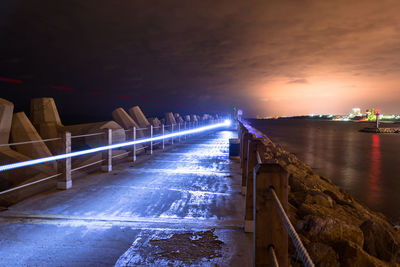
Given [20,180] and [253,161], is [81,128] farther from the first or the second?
[253,161]

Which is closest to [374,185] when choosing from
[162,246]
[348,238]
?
[348,238]

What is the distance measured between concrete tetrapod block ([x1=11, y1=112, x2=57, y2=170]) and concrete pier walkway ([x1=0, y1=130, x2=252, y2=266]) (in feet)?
20.6

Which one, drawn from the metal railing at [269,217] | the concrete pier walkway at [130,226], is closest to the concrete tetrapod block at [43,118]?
the concrete pier walkway at [130,226]

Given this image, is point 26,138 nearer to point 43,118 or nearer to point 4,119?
point 4,119

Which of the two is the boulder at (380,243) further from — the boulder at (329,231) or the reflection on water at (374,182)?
the reflection on water at (374,182)

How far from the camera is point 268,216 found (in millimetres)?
2146

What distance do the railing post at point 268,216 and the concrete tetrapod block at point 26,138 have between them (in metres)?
11.6

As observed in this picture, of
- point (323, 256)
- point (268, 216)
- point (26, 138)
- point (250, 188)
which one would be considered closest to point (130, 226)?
point (250, 188)

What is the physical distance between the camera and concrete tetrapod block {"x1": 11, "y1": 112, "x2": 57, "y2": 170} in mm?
11950

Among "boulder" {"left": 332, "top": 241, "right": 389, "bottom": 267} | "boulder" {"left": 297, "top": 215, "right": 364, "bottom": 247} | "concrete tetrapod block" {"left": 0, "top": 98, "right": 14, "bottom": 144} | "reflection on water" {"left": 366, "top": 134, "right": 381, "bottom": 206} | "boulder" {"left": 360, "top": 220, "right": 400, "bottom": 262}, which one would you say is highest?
"concrete tetrapod block" {"left": 0, "top": 98, "right": 14, "bottom": 144}

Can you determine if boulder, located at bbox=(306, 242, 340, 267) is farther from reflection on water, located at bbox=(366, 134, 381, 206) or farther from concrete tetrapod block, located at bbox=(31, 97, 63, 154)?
concrete tetrapod block, located at bbox=(31, 97, 63, 154)

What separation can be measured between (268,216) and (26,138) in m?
13.6

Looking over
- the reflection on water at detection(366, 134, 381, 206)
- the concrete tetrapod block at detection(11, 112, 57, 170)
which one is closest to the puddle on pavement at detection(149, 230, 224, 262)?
the concrete tetrapod block at detection(11, 112, 57, 170)

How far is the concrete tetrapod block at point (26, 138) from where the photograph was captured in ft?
39.2
